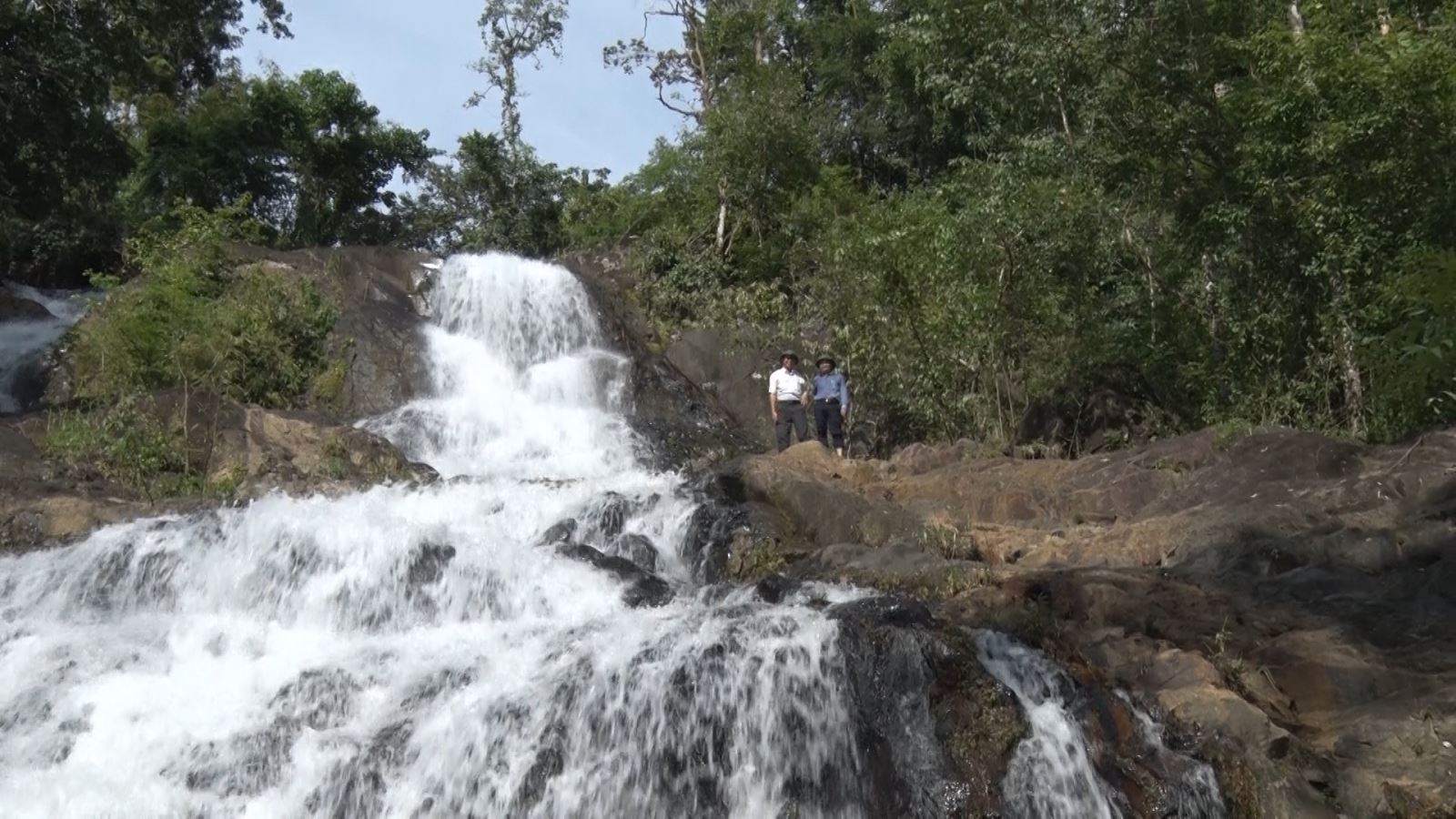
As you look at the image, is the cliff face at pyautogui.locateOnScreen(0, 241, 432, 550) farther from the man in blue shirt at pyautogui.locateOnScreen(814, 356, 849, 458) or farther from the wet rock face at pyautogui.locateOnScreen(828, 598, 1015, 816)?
the wet rock face at pyautogui.locateOnScreen(828, 598, 1015, 816)

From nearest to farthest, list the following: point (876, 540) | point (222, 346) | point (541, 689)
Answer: point (541, 689) < point (876, 540) < point (222, 346)

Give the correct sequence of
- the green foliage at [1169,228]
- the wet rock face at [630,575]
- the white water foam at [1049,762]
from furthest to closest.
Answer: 1. the green foliage at [1169,228]
2. the wet rock face at [630,575]
3. the white water foam at [1049,762]

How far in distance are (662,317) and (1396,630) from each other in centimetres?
1749

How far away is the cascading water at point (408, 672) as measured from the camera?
24.2ft

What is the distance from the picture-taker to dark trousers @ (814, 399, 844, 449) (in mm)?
14680

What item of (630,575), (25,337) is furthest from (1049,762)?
(25,337)

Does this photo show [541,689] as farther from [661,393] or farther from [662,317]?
[662,317]

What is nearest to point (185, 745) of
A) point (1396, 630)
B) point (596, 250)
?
point (1396, 630)

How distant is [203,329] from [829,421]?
28.9ft

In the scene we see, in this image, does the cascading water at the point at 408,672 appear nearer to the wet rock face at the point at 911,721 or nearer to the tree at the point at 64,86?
the wet rock face at the point at 911,721

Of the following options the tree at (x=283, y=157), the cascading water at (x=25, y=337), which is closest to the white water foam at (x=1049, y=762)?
the cascading water at (x=25, y=337)

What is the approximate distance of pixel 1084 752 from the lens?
7.14m

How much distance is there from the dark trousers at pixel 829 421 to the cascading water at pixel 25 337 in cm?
1132

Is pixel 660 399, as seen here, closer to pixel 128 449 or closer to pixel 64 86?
pixel 128 449
